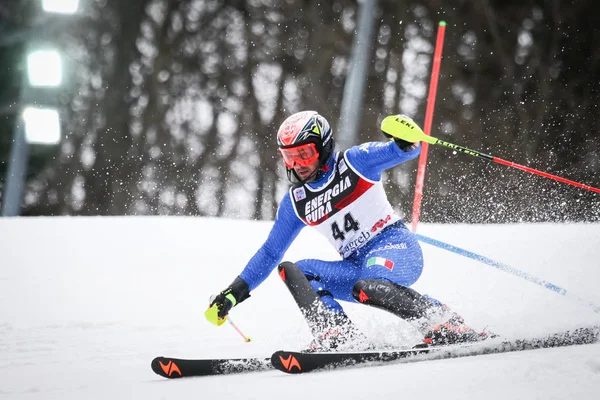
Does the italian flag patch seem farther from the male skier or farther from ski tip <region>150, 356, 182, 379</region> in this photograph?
ski tip <region>150, 356, 182, 379</region>

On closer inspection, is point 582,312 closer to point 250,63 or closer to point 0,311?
point 0,311

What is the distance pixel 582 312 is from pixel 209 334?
8.58 feet

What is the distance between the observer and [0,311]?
5.20 meters

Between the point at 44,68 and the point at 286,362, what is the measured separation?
994 centimetres

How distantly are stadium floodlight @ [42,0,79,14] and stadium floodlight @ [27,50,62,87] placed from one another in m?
0.70

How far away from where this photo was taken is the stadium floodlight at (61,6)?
11.6 m

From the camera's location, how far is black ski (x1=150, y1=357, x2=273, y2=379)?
11.9 feet

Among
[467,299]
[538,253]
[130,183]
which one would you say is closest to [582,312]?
[467,299]

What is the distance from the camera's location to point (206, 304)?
18.5ft

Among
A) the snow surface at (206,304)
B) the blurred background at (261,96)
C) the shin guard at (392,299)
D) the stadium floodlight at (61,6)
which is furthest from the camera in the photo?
the blurred background at (261,96)

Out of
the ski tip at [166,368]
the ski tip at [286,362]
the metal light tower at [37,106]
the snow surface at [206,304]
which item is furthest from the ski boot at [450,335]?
the metal light tower at [37,106]

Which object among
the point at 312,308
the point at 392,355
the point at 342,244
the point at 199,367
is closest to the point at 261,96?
the point at 342,244

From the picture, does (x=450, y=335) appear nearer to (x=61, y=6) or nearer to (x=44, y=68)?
(x=44, y=68)

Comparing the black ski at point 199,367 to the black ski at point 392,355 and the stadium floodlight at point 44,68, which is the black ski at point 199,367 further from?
the stadium floodlight at point 44,68
